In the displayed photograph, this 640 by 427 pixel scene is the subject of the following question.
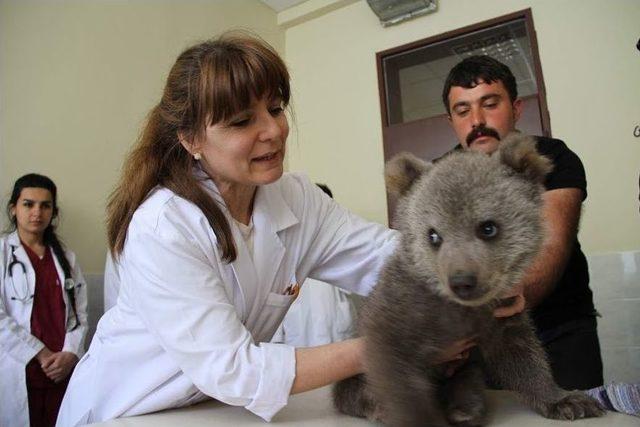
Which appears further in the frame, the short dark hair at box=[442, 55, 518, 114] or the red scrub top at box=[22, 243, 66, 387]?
the red scrub top at box=[22, 243, 66, 387]

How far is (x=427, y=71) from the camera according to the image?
467 centimetres

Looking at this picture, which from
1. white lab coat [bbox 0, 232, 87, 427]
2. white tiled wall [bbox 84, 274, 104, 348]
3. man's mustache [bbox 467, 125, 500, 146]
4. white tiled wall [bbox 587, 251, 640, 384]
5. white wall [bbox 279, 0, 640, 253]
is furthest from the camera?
white tiled wall [bbox 84, 274, 104, 348]

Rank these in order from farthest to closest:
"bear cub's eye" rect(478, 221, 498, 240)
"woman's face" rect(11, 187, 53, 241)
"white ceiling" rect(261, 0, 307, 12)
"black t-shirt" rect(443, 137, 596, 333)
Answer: "white ceiling" rect(261, 0, 307, 12), "woman's face" rect(11, 187, 53, 241), "black t-shirt" rect(443, 137, 596, 333), "bear cub's eye" rect(478, 221, 498, 240)

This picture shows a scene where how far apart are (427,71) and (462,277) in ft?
13.4

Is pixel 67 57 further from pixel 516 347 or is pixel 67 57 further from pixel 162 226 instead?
pixel 516 347

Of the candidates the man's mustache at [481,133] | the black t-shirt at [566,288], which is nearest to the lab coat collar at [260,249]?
the man's mustache at [481,133]

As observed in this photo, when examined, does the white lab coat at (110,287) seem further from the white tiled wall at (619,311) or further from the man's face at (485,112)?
the white tiled wall at (619,311)

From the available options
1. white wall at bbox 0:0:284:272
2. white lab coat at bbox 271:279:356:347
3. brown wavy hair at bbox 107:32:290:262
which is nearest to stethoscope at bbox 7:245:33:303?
white wall at bbox 0:0:284:272

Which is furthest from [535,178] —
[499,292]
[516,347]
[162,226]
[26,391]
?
[26,391]

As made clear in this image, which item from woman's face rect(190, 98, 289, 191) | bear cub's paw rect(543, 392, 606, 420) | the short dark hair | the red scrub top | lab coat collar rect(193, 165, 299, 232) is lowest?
bear cub's paw rect(543, 392, 606, 420)

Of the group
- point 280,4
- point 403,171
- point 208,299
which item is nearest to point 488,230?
point 403,171

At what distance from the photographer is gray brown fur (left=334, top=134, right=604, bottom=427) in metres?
0.88

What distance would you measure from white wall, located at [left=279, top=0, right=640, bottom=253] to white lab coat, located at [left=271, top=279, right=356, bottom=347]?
1.48 m

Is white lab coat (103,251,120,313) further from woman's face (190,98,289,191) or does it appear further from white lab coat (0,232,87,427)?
woman's face (190,98,289,191)
